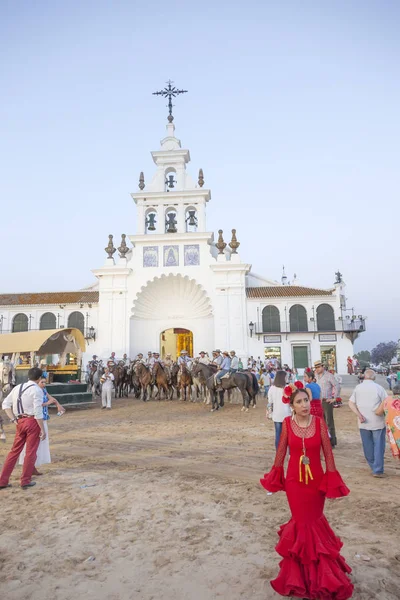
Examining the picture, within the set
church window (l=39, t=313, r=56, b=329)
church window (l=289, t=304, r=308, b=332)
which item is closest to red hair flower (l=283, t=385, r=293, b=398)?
church window (l=289, t=304, r=308, b=332)

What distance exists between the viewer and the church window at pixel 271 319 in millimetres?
30188

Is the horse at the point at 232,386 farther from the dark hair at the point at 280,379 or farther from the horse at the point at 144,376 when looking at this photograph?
the dark hair at the point at 280,379

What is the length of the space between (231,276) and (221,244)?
8.39ft

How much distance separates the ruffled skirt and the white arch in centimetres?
2630

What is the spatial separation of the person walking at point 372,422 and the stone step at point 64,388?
12009mm

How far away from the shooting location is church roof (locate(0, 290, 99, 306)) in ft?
104

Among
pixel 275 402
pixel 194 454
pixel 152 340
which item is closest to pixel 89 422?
pixel 194 454

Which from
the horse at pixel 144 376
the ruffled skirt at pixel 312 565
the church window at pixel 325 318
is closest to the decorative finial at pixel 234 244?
the church window at pixel 325 318

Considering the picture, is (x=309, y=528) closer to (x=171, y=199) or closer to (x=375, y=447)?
(x=375, y=447)

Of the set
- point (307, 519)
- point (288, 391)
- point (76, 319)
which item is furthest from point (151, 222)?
point (307, 519)

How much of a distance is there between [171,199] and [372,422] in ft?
86.5

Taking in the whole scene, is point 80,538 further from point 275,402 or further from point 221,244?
point 221,244

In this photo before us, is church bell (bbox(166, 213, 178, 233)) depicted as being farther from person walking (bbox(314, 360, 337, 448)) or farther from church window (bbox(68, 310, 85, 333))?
person walking (bbox(314, 360, 337, 448))

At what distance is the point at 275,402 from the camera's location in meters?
6.57
